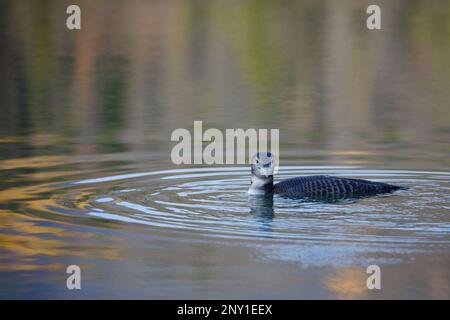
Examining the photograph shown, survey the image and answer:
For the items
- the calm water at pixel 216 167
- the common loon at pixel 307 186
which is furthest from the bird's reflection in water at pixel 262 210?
the common loon at pixel 307 186

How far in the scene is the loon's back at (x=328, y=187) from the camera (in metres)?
12.3

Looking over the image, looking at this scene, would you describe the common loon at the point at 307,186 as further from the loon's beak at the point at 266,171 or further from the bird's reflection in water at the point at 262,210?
the bird's reflection in water at the point at 262,210

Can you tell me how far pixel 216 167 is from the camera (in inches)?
559

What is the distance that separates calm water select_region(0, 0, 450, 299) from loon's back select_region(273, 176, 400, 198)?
0.26 meters

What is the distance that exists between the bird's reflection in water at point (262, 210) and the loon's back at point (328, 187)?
0.93ft

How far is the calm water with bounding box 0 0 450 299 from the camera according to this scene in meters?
9.17

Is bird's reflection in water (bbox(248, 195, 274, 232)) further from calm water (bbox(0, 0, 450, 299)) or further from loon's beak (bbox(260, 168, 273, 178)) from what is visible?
loon's beak (bbox(260, 168, 273, 178))

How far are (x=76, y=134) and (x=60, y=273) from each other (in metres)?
8.15

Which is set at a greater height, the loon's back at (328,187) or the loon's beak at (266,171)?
the loon's beak at (266,171)

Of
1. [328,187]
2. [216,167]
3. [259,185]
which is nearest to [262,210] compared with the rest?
[259,185]

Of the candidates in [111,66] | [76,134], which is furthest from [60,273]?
[111,66]

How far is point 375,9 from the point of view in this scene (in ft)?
128

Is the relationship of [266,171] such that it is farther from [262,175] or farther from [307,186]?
[307,186]

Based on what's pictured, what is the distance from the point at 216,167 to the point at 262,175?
1.99 metres
